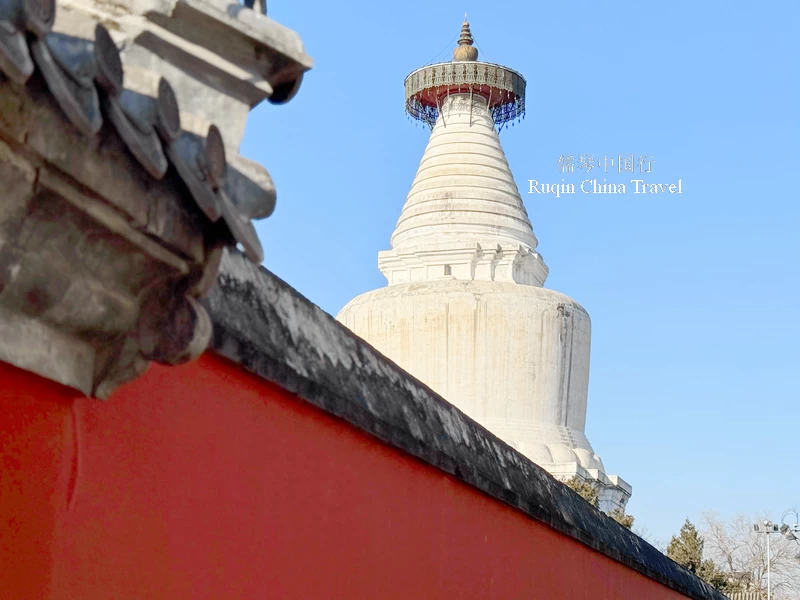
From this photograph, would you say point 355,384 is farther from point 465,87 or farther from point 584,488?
point 465,87

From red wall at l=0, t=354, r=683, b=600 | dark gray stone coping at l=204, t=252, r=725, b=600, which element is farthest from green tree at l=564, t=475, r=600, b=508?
red wall at l=0, t=354, r=683, b=600

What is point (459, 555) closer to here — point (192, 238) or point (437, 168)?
point (192, 238)

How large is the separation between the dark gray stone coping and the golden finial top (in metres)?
23.0

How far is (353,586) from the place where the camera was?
4012 millimetres

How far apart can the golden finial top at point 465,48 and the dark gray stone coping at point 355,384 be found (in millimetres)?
22953

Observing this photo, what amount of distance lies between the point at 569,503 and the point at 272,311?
333 centimetres

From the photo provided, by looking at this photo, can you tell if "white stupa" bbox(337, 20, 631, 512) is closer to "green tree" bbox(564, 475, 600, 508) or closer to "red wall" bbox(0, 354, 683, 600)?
"green tree" bbox(564, 475, 600, 508)

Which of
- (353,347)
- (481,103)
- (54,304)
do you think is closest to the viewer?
(54,304)

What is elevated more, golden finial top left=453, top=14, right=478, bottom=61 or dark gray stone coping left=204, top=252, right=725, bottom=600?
golden finial top left=453, top=14, right=478, bottom=61

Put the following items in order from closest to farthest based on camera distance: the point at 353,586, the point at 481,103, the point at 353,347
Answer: the point at 353,586, the point at 353,347, the point at 481,103

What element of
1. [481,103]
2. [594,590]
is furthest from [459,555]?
[481,103]

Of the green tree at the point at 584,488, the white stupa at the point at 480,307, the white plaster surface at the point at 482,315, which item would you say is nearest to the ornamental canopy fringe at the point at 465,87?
the white stupa at the point at 480,307

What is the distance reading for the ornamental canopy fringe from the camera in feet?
92.8

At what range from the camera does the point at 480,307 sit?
26.1 metres
